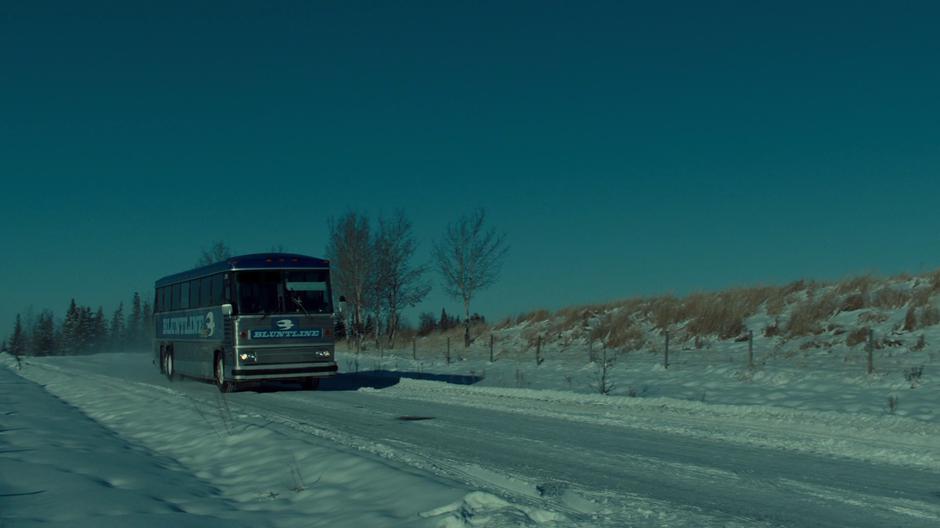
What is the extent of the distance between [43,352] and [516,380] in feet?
333

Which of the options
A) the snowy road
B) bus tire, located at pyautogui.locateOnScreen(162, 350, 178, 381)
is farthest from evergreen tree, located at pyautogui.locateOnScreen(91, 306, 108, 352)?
the snowy road

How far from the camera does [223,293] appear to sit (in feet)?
74.8

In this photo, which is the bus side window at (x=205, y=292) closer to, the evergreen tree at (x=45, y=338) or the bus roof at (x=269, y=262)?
the bus roof at (x=269, y=262)

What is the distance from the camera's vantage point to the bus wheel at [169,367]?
96.0 ft

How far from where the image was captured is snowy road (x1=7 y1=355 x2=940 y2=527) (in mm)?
7398

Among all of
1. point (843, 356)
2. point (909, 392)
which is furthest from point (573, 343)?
point (909, 392)

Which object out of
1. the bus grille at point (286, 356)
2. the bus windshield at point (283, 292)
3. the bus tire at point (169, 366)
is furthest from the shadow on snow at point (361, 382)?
the bus tire at point (169, 366)

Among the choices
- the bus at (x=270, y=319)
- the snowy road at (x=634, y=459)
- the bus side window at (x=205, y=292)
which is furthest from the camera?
the bus side window at (x=205, y=292)

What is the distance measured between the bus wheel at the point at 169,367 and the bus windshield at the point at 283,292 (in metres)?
8.23

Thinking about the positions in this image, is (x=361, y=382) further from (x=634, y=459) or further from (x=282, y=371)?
(x=634, y=459)

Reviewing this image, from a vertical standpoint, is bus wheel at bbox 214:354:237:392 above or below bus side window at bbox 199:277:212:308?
below

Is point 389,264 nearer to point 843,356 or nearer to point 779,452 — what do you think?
point 843,356

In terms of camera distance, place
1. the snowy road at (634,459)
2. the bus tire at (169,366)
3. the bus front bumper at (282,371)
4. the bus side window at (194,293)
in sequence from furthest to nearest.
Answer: the bus tire at (169,366) → the bus side window at (194,293) → the bus front bumper at (282,371) → the snowy road at (634,459)

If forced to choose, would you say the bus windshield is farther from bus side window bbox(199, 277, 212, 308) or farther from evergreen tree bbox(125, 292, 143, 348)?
evergreen tree bbox(125, 292, 143, 348)
